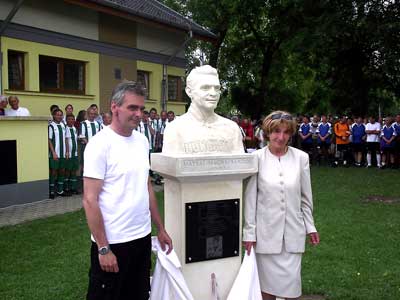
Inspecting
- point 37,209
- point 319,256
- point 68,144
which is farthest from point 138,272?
point 68,144

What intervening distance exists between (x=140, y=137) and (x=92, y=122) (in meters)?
8.23

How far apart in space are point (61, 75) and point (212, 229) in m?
10.8

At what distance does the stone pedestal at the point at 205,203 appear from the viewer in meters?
3.87

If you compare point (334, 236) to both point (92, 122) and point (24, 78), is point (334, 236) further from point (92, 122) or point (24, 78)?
point (24, 78)

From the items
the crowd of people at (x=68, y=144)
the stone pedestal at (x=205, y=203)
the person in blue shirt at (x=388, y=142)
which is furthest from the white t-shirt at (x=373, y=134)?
the stone pedestal at (x=205, y=203)

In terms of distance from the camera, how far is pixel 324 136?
60.4ft

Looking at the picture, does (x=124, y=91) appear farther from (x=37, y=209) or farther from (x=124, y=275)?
(x=37, y=209)

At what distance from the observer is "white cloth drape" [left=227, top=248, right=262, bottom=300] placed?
3.86 m

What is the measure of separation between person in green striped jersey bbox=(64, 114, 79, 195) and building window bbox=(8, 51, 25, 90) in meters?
2.32

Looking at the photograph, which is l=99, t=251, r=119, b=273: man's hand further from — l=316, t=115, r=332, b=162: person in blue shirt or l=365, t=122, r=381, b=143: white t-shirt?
l=316, t=115, r=332, b=162: person in blue shirt

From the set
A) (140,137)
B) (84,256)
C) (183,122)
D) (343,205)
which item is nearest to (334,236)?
(343,205)

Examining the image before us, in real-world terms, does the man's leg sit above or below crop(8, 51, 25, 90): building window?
below

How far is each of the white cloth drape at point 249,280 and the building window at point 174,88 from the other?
15297 millimetres

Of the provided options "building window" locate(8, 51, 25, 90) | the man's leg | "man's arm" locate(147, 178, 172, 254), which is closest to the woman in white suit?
"man's arm" locate(147, 178, 172, 254)
